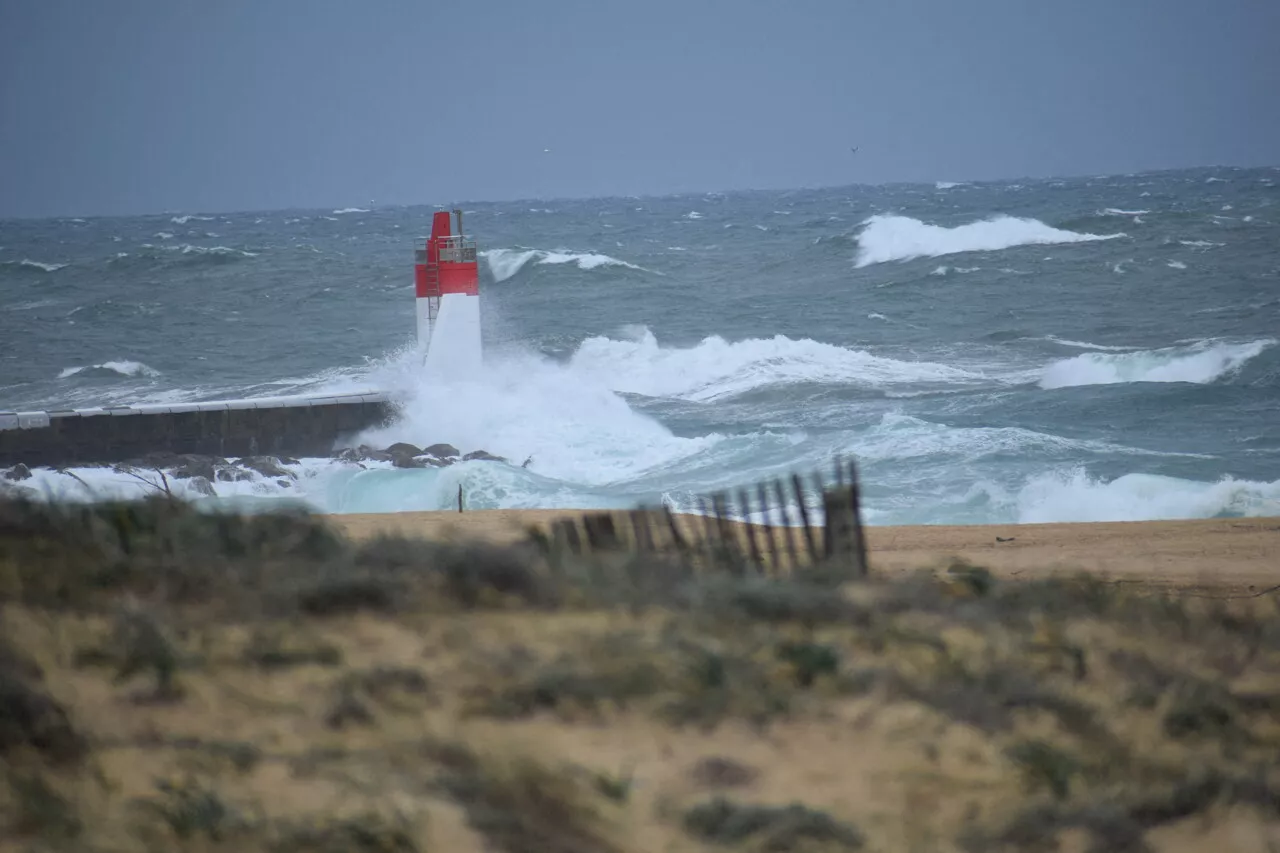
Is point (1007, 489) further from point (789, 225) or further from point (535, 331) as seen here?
point (789, 225)

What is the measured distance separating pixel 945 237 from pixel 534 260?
1764 cm

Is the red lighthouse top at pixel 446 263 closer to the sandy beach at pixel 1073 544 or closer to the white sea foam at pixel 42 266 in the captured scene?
the sandy beach at pixel 1073 544

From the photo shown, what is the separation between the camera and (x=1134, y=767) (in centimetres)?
495

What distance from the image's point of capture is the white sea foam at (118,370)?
29.6 meters

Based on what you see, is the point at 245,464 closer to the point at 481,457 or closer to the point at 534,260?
the point at 481,457

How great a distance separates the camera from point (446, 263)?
61.4 feet

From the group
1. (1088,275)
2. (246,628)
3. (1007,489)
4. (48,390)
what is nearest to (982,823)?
(246,628)

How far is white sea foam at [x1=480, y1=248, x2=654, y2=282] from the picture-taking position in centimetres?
4897

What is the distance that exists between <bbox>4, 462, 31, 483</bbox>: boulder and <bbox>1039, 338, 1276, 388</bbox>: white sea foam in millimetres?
17493

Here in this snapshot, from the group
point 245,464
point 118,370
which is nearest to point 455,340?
point 245,464

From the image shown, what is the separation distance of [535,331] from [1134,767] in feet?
102

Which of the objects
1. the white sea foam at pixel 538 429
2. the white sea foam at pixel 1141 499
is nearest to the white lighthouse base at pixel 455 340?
the white sea foam at pixel 538 429

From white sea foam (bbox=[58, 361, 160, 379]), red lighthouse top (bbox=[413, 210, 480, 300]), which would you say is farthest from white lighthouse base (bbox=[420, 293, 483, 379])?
white sea foam (bbox=[58, 361, 160, 379])

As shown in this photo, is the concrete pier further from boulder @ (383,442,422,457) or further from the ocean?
boulder @ (383,442,422,457)
